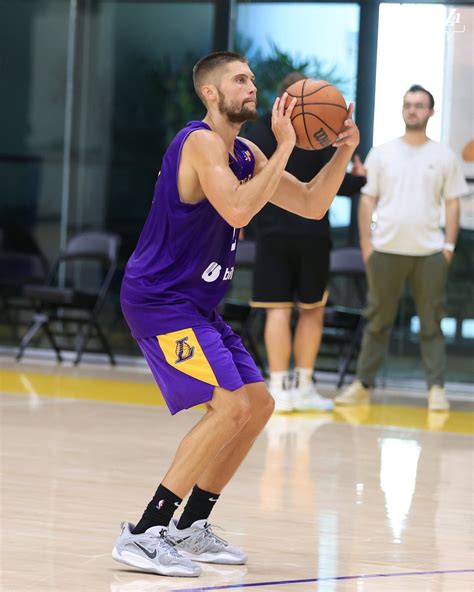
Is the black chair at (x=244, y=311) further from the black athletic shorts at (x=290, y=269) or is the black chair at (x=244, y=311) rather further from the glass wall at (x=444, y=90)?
the black athletic shorts at (x=290, y=269)

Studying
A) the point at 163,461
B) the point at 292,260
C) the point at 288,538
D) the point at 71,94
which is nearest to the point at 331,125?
the point at 288,538

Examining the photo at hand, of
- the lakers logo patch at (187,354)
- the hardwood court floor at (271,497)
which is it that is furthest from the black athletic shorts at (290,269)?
the lakers logo patch at (187,354)

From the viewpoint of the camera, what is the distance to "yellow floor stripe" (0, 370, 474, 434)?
7.32 m

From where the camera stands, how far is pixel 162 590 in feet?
11.4

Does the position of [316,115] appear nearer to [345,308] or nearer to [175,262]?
[175,262]

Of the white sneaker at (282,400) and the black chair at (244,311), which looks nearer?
the white sneaker at (282,400)

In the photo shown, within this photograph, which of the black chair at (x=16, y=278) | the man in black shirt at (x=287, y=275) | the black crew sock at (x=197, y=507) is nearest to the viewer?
the black crew sock at (x=197, y=507)

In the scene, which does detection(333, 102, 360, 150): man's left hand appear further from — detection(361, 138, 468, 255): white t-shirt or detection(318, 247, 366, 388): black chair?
detection(318, 247, 366, 388): black chair

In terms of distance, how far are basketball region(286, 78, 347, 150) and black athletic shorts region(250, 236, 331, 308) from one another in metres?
3.28

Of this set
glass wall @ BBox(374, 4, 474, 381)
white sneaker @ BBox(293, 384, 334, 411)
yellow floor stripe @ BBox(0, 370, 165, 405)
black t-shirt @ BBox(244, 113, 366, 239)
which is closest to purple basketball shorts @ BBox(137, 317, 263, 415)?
black t-shirt @ BBox(244, 113, 366, 239)

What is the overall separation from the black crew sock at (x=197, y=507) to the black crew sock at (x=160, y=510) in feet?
0.51

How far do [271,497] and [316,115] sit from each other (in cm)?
165

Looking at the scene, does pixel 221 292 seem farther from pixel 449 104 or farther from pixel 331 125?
pixel 449 104

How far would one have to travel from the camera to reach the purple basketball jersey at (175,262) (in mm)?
3736
